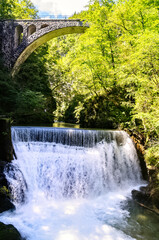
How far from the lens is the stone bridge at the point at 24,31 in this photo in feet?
46.9

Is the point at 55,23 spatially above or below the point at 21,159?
above

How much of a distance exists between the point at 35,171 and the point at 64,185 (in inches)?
45.1

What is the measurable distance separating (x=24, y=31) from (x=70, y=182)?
13199 millimetres

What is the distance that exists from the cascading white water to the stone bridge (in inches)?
375

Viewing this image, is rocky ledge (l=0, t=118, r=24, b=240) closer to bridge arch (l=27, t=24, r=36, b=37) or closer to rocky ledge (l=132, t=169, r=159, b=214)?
rocky ledge (l=132, t=169, r=159, b=214)

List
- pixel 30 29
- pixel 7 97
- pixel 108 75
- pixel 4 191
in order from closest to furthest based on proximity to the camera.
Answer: pixel 4 191 → pixel 7 97 → pixel 108 75 → pixel 30 29

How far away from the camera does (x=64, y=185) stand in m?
6.39

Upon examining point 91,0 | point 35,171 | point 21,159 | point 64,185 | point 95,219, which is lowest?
point 95,219

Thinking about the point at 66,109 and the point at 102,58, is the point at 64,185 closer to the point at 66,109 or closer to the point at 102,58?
the point at 102,58

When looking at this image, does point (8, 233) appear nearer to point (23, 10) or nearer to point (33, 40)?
point (33, 40)

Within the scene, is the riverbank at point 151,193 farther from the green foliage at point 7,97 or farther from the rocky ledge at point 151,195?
the green foliage at point 7,97

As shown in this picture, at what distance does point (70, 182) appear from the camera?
649 cm

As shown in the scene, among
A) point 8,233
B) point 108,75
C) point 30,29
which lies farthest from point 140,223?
point 30,29

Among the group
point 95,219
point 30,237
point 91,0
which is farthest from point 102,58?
point 30,237
